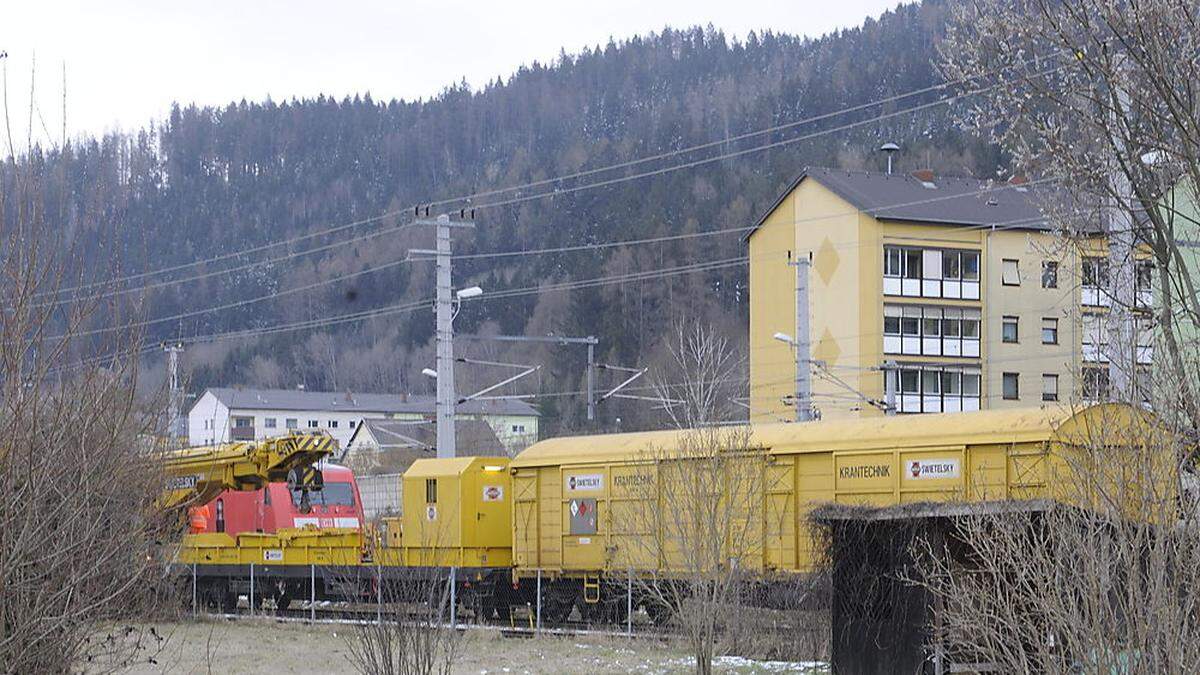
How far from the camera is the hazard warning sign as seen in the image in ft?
87.8

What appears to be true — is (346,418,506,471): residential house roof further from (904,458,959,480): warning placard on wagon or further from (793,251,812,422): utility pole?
(904,458,959,480): warning placard on wagon

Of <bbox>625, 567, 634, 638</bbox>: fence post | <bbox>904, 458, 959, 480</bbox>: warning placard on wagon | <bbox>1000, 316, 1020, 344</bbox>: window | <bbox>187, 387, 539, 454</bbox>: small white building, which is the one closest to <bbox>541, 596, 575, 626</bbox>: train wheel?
<bbox>625, 567, 634, 638</bbox>: fence post

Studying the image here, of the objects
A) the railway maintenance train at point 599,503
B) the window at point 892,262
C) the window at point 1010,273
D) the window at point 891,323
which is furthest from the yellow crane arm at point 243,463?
the window at point 1010,273

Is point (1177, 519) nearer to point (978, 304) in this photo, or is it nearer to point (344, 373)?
point (978, 304)

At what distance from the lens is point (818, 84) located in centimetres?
11531

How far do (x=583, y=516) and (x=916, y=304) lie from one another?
36670 millimetres

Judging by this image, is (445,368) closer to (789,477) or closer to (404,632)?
(789,477)

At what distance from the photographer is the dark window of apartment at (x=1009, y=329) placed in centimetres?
6277

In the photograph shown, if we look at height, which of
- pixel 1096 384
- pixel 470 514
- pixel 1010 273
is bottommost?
pixel 470 514

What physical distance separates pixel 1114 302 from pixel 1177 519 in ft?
13.1

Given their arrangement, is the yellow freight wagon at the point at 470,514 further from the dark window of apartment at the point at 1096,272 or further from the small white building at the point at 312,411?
the small white building at the point at 312,411

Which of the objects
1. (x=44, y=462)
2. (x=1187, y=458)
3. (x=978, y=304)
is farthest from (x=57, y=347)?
(x=978, y=304)

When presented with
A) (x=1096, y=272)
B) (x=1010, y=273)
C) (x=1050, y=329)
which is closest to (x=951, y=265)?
(x=1010, y=273)

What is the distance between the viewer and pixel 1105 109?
42.9 ft
